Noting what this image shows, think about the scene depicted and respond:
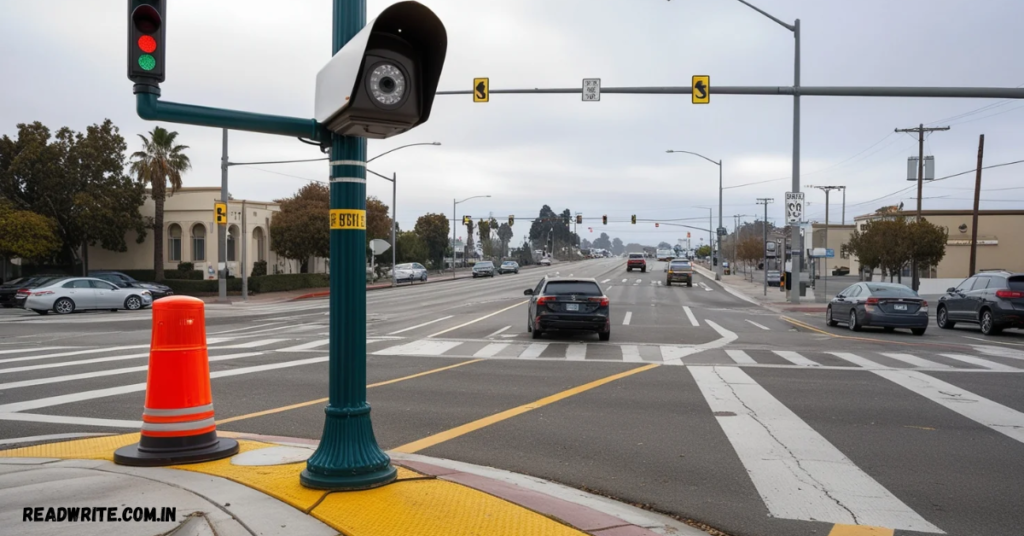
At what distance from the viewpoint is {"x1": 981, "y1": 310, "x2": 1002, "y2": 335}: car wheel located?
68.9 ft

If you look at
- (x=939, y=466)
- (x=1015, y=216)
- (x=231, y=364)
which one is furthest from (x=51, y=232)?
(x=1015, y=216)

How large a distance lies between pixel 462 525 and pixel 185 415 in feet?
9.22

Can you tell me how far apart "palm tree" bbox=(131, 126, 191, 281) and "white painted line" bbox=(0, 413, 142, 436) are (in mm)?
41230

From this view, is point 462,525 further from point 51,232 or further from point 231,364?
point 51,232

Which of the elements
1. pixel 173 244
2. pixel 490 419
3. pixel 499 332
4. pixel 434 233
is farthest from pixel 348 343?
pixel 434 233

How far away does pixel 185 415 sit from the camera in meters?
6.34

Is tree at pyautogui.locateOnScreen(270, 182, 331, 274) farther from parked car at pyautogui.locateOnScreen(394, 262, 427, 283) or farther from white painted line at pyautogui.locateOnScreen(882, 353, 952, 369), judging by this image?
white painted line at pyautogui.locateOnScreen(882, 353, 952, 369)

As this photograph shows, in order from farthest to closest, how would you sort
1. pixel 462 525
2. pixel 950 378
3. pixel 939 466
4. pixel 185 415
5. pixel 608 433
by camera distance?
pixel 950 378 → pixel 608 433 → pixel 939 466 → pixel 185 415 → pixel 462 525

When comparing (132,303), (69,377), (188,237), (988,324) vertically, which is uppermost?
(188,237)

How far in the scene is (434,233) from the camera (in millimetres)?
99250

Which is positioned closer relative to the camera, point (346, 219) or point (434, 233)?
point (346, 219)

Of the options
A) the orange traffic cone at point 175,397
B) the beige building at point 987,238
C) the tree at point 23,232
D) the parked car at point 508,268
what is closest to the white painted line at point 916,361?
the orange traffic cone at point 175,397

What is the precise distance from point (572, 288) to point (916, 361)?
7.41 m

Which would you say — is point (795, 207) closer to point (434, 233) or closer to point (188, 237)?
point (188, 237)
